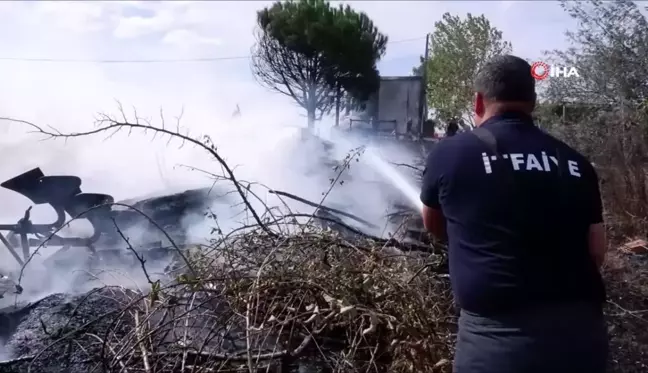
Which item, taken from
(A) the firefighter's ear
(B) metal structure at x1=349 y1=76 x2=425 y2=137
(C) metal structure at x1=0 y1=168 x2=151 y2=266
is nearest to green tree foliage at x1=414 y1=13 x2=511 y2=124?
(B) metal structure at x1=349 y1=76 x2=425 y2=137

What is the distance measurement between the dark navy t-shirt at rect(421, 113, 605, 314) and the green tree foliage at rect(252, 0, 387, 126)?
30274mm

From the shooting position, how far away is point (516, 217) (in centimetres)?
218

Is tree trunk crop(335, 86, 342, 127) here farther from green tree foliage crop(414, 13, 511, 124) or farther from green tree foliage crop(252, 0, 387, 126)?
green tree foliage crop(414, 13, 511, 124)

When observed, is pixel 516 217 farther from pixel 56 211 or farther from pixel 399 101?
pixel 399 101

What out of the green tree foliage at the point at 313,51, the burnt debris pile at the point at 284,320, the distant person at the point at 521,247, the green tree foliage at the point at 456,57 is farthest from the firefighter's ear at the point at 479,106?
the green tree foliage at the point at 313,51

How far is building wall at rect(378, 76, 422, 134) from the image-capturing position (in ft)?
113

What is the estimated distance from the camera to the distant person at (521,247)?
7.18 ft

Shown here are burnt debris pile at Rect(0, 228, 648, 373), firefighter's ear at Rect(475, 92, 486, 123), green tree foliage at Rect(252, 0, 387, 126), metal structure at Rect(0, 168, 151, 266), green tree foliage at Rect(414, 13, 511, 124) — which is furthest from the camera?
green tree foliage at Rect(252, 0, 387, 126)

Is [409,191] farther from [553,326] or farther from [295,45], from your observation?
[295,45]

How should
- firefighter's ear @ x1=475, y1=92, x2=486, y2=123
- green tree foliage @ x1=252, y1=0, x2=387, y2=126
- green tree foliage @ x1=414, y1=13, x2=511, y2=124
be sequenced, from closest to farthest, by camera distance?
firefighter's ear @ x1=475, y1=92, x2=486, y2=123 → green tree foliage @ x1=414, y1=13, x2=511, y2=124 → green tree foliage @ x1=252, y1=0, x2=387, y2=126

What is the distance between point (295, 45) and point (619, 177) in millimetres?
27030

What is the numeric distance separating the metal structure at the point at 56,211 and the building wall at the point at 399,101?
27.1 meters

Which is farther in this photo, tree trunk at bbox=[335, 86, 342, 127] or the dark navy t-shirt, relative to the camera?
tree trunk at bbox=[335, 86, 342, 127]

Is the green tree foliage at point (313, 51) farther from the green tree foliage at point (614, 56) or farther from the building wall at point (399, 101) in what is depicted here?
the green tree foliage at point (614, 56)
